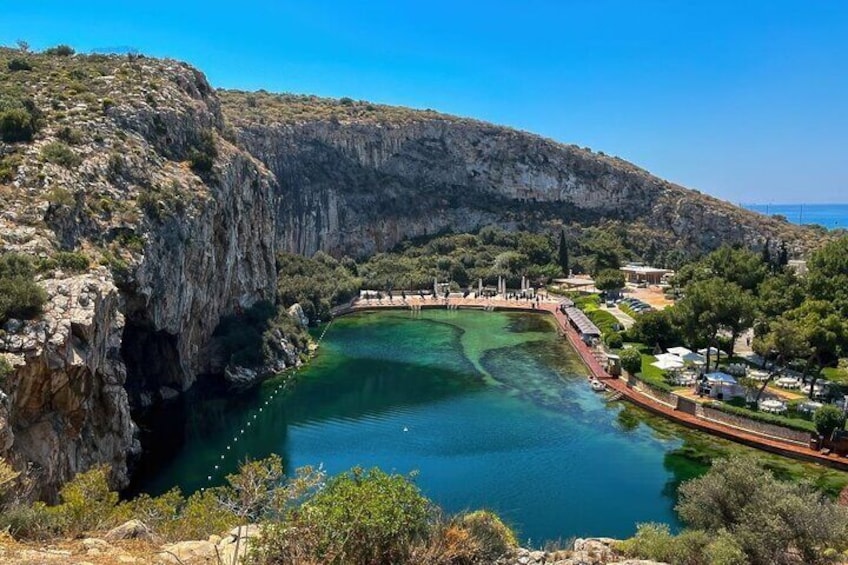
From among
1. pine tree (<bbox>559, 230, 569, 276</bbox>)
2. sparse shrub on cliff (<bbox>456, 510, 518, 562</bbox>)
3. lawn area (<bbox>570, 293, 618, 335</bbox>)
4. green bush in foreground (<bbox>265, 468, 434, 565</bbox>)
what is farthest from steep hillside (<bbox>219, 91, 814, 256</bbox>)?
green bush in foreground (<bbox>265, 468, 434, 565</bbox>)

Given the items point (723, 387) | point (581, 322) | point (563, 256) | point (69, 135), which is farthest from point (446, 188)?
point (69, 135)

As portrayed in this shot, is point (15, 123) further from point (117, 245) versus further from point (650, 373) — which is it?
point (650, 373)

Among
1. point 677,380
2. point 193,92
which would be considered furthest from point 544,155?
point 677,380

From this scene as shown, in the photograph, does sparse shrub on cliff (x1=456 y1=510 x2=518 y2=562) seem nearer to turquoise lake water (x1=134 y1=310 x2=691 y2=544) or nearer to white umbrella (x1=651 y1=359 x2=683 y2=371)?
turquoise lake water (x1=134 y1=310 x2=691 y2=544)

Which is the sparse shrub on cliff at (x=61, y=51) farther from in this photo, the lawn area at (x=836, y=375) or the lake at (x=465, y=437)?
the lawn area at (x=836, y=375)

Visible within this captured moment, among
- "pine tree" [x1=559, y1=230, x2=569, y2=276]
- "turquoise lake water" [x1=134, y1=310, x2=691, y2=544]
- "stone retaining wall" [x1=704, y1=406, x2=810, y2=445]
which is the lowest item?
"turquoise lake water" [x1=134, y1=310, x2=691, y2=544]

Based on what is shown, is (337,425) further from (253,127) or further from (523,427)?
(253,127)
